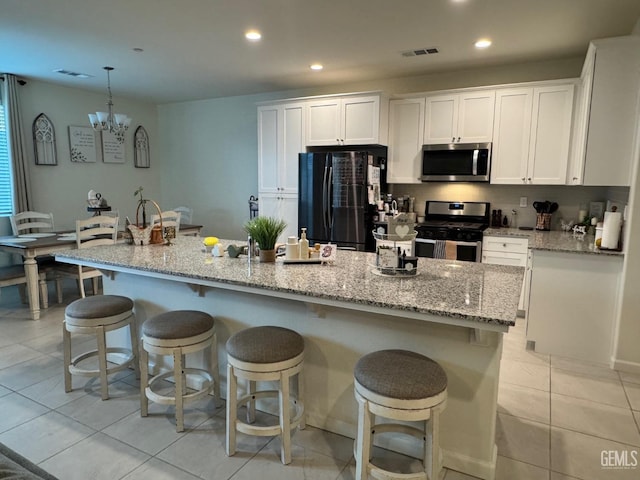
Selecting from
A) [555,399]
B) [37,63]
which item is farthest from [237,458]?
[37,63]

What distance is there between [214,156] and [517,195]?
4.35 metres

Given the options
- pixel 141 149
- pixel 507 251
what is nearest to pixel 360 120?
pixel 507 251

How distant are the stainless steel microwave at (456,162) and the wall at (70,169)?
464cm

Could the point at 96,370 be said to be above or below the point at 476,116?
below

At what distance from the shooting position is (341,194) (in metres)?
4.57

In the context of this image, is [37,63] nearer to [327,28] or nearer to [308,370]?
[327,28]

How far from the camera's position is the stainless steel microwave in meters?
4.22

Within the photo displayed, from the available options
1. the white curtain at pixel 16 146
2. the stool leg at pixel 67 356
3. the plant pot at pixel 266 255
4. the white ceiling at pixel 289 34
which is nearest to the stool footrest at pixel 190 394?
the stool leg at pixel 67 356

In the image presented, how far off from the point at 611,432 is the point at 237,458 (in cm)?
207

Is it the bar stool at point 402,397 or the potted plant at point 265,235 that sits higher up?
the potted plant at point 265,235

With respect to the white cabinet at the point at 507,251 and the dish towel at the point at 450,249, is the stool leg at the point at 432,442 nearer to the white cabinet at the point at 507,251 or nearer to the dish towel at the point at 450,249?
the dish towel at the point at 450,249

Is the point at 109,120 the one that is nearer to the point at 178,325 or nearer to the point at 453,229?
the point at 178,325

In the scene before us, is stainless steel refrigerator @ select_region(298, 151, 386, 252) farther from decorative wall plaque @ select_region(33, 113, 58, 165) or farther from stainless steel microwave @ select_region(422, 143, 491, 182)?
decorative wall plaque @ select_region(33, 113, 58, 165)

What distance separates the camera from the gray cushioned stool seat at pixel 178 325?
218 cm
